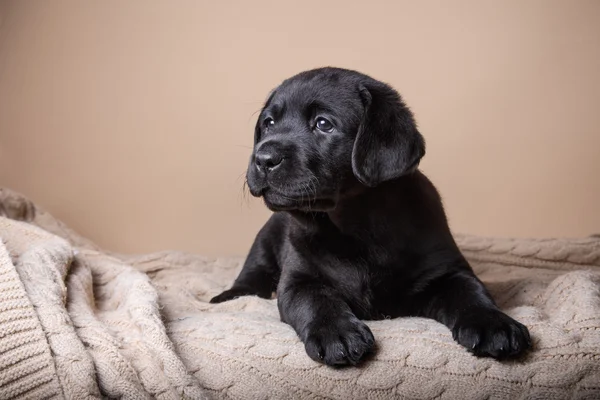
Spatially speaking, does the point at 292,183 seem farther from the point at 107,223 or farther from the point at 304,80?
the point at 107,223

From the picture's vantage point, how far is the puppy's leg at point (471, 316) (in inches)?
55.3

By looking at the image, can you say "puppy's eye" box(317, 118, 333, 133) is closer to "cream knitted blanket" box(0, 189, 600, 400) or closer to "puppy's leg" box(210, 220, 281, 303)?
"cream knitted blanket" box(0, 189, 600, 400)

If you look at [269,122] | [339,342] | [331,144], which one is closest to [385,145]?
[331,144]

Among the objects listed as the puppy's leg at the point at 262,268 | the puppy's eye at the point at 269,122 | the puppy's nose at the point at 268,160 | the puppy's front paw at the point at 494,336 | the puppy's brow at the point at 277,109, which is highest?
the puppy's brow at the point at 277,109

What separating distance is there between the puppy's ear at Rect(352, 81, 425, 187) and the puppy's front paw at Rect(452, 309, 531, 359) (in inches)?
18.7

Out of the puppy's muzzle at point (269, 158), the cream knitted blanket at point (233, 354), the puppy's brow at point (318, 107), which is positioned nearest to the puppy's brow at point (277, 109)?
the puppy's brow at point (318, 107)

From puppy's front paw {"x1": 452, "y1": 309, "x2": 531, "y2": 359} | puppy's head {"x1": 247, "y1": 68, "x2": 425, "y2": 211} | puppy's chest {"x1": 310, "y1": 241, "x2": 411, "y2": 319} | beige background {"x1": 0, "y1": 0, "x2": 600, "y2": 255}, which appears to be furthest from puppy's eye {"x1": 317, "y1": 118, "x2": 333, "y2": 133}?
beige background {"x1": 0, "y1": 0, "x2": 600, "y2": 255}

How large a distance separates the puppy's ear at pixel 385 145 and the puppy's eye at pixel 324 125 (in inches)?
4.6

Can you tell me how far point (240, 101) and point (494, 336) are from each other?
100 inches

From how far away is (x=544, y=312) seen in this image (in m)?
1.77

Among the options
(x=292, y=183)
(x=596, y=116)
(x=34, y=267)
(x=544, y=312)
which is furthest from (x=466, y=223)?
(x=34, y=267)

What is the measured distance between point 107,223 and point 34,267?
212 cm

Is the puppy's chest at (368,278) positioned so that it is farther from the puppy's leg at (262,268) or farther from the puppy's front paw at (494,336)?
the puppy's leg at (262,268)

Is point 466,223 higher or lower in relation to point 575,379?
lower
